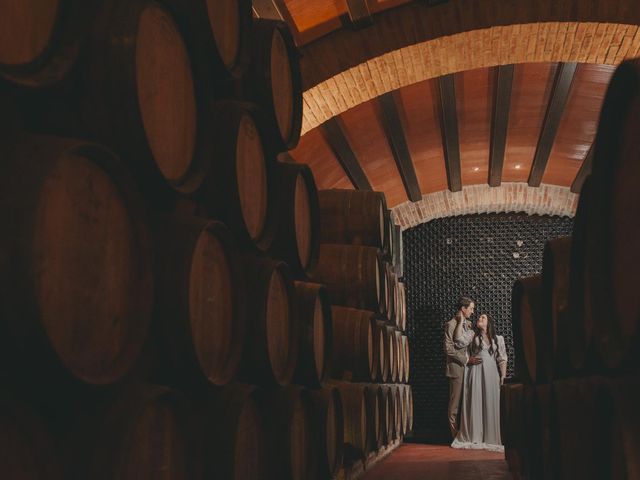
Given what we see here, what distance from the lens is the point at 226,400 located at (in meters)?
2.47

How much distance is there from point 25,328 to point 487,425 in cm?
974

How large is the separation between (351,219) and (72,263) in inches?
178

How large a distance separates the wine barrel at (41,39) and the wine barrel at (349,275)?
389cm

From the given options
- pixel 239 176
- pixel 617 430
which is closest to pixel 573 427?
pixel 617 430

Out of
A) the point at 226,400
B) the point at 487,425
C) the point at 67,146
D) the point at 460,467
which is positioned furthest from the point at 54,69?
the point at 487,425

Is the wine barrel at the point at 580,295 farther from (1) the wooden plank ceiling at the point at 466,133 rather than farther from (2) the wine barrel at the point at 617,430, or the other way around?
(1) the wooden plank ceiling at the point at 466,133

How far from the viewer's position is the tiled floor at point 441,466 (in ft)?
20.7

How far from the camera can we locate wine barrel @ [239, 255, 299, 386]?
2.80 m

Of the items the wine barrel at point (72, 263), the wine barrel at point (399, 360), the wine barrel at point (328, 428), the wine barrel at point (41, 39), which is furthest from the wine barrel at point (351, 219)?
the wine barrel at point (41, 39)

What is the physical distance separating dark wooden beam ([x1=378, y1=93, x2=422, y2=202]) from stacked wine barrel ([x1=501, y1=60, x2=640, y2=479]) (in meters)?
6.66

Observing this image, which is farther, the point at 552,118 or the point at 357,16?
the point at 552,118

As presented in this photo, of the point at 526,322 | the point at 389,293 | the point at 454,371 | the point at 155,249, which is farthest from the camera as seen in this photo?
the point at 454,371

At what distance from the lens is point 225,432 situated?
2404 millimetres

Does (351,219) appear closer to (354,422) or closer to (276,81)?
(354,422)
